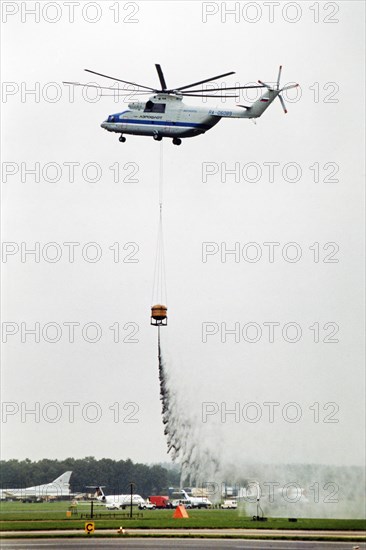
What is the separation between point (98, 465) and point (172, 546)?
5221 cm

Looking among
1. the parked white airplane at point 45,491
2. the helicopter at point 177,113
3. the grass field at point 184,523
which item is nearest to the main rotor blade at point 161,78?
the helicopter at point 177,113

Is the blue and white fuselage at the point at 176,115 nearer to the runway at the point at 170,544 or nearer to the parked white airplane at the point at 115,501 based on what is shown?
the runway at the point at 170,544

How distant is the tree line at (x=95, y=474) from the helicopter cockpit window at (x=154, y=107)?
48632 millimetres

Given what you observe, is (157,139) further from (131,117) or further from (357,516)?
(357,516)

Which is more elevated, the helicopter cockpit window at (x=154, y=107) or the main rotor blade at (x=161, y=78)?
the main rotor blade at (x=161, y=78)

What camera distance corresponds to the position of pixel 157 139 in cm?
5597

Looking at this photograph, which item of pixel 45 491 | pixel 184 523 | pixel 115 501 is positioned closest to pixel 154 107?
pixel 184 523

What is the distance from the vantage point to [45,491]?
378 feet

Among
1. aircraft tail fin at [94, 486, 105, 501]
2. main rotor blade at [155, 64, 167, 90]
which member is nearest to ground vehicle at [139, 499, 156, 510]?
aircraft tail fin at [94, 486, 105, 501]

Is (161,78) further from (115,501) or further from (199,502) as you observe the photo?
(199,502)

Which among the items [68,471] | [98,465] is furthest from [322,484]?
[68,471]

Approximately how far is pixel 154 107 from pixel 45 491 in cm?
6977

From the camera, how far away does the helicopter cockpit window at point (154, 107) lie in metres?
55.4

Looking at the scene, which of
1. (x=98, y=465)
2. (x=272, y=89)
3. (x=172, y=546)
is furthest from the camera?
(x=98, y=465)
